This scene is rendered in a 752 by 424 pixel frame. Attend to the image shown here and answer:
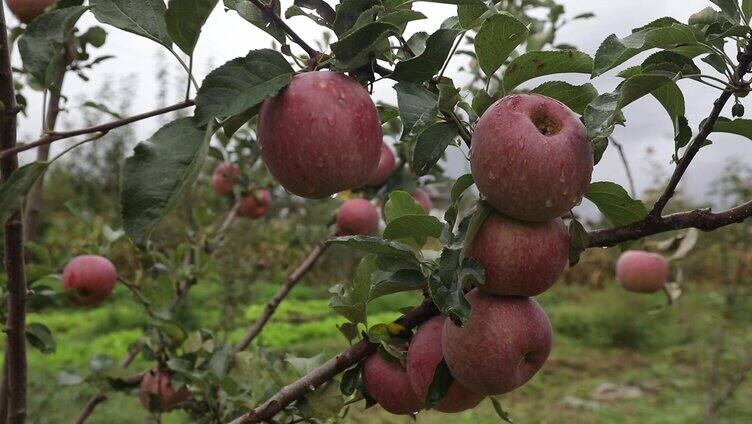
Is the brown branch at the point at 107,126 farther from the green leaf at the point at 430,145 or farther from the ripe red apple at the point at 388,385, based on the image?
the ripe red apple at the point at 388,385

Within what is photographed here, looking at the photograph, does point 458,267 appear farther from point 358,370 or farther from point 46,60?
point 46,60

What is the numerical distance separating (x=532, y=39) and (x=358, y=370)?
0.83m

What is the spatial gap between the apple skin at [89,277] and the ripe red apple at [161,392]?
257 mm

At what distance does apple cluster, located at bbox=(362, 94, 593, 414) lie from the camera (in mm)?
514

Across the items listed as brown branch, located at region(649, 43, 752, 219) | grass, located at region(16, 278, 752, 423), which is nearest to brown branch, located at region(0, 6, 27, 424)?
brown branch, located at region(649, 43, 752, 219)

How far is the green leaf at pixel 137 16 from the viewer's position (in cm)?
52

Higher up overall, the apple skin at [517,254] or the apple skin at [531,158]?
the apple skin at [531,158]

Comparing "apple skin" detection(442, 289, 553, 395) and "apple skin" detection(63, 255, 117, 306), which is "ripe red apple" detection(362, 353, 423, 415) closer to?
"apple skin" detection(442, 289, 553, 395)

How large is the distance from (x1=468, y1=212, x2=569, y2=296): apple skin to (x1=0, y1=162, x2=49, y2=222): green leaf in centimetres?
35

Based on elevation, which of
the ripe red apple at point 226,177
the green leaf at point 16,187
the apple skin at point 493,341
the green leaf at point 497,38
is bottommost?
the ripe red apple at point 226,177

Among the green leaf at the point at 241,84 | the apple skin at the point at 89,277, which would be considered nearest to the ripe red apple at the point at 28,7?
the apple skin at the point at 89,277

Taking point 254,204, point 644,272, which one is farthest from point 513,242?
point 254,204

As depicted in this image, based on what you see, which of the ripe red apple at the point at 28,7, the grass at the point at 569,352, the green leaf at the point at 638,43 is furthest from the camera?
the grass at the point at 569,352

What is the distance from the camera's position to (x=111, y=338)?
218 inches
